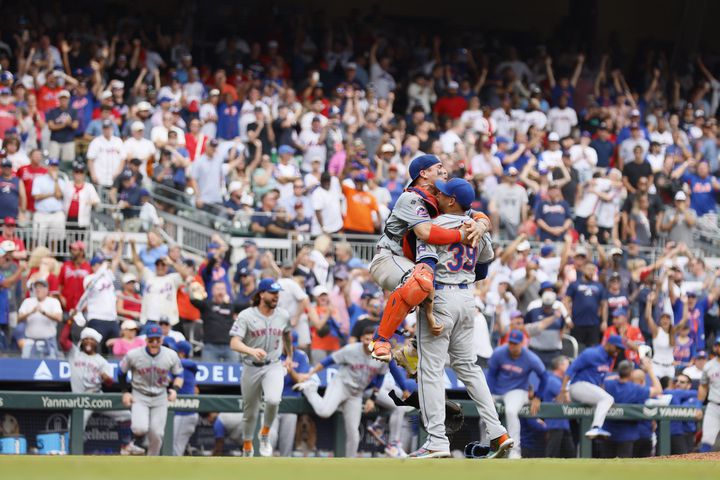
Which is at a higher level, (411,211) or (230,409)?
(411,211)

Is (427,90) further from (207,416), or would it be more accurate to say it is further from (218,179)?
(207,416)

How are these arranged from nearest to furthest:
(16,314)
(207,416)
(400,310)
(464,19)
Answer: (400,310) < (207,416) < (16,314) < (464,19)

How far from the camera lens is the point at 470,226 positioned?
29.0 feet

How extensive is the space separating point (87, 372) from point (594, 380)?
5.49 metres

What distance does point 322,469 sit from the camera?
6.32 m

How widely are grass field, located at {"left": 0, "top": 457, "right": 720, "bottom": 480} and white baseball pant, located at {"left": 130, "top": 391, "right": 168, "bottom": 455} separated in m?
6.05

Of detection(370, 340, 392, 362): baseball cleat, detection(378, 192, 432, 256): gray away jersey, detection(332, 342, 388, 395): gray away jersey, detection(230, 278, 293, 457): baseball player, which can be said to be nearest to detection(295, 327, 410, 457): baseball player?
detection(332, 342, 388, 395): gray away jersey

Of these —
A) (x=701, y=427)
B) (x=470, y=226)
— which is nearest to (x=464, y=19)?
(x=701, y=427)

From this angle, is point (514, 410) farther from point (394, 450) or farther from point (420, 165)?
point (420, 165)

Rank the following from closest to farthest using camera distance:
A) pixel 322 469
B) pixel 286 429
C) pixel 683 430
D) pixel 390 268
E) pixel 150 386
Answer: pixel 322 469 < pixel 390 268 < pixel 150 386 < pixel 286 429 < pixel 683 430

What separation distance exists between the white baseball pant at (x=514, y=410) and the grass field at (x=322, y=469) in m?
6.74

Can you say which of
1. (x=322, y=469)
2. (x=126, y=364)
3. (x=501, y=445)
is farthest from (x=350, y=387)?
(x=322, y=469)

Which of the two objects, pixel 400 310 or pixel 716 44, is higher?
pixel 716 44

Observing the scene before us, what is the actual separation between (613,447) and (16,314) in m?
7.04
